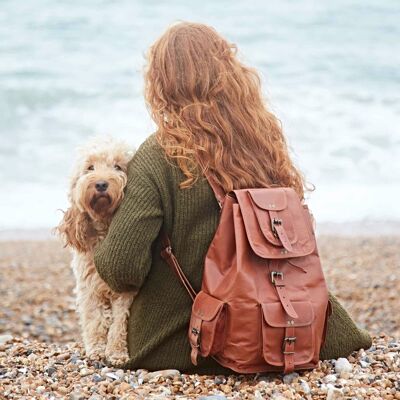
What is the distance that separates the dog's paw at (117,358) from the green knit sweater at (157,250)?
8 centimetres

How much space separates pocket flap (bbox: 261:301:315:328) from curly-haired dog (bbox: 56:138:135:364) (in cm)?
99

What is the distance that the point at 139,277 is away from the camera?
4.11 m

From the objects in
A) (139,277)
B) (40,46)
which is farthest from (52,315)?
(40,46)

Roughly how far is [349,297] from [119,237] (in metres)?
5.15

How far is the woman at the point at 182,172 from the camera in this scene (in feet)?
A: 13.2

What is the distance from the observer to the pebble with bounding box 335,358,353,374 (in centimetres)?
421

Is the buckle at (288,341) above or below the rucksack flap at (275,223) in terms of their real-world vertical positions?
below

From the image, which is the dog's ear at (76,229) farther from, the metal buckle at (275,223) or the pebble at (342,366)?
the pebble at (342,366)

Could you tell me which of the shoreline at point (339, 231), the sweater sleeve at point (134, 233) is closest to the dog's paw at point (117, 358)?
the sweater sleeve at point (134, 233)

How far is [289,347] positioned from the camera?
12.3 feet

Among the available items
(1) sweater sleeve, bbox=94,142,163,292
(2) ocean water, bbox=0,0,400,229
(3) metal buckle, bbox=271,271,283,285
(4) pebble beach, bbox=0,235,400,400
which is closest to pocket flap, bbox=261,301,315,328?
(3) metal buckle, bbox=271,271,283,285

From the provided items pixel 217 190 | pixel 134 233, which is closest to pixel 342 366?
pixel 217 190

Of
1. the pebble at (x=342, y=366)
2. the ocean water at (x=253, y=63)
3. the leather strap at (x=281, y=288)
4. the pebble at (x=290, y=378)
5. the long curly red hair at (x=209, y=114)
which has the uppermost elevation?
the long curly red hair at (x=209, y=114)

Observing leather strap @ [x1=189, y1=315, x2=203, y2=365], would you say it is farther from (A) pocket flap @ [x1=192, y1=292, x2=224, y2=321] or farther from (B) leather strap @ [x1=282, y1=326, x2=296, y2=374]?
(B) leather strap @ [x1=282, y1=326, x2=296, y2=374]
